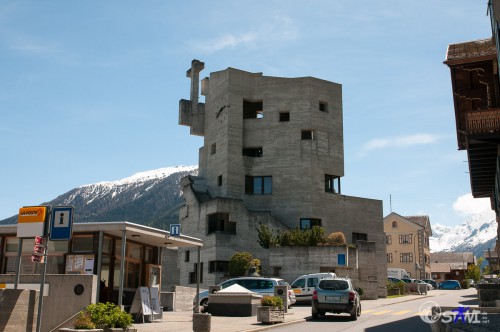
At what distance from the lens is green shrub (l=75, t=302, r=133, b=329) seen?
1380 centimetres

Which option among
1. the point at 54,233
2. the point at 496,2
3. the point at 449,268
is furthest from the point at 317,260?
the point at 449,268

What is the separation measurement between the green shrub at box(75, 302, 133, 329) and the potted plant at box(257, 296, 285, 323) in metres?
7.92

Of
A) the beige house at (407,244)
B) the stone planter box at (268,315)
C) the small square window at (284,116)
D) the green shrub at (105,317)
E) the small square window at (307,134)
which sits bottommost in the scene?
the stone planter box at (268,315)

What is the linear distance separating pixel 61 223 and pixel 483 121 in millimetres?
21397

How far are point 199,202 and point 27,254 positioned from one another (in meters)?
30.6

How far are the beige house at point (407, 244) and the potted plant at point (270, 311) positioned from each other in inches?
2931

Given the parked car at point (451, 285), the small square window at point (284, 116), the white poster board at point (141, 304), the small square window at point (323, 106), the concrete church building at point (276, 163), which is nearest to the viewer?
the white poster board at point (141, 304)

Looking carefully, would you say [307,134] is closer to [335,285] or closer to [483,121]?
[483,121]

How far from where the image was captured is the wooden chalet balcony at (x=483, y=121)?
2691cm

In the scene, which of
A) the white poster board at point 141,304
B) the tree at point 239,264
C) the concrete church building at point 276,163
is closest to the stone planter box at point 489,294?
the white poster board at point 141,304

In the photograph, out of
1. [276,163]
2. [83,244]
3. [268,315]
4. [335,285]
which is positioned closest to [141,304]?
[83,244]

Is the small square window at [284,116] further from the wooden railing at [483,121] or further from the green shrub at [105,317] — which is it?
the green shrub at [105,317]

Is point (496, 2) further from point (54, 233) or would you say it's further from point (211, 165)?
point (211, 165)

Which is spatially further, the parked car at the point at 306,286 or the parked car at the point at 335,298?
the parked car at the point at 306,286
